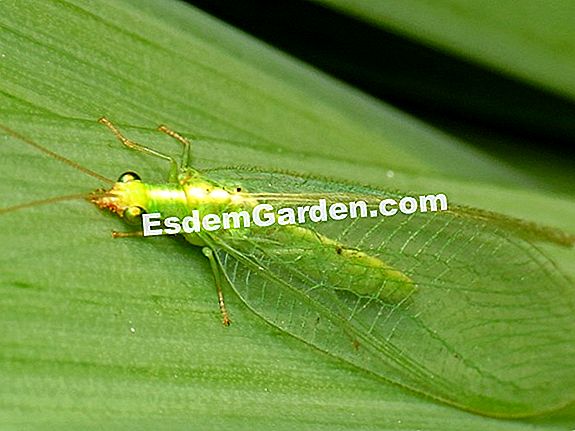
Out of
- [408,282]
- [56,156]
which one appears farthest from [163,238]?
[408,282]

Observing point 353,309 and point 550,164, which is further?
point 550,164

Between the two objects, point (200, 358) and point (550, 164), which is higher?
point (550, 164)

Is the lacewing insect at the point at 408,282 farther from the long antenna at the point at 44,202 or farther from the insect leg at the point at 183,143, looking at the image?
the long antenna at the point at 44,202

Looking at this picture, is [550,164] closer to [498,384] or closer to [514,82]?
[514,82]

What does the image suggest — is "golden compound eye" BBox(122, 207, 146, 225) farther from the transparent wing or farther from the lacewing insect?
the transparent wing

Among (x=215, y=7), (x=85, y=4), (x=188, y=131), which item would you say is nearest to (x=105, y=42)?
(x=85, y=4)

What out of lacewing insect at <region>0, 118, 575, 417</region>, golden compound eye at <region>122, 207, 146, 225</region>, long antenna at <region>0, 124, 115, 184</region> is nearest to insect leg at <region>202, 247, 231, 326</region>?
lacewing insect at <region>0, 118, 575, 417</region>
